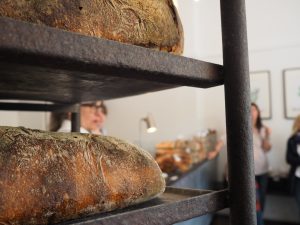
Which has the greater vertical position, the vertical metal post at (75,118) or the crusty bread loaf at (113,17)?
the crusty bread loaf at (113,17)

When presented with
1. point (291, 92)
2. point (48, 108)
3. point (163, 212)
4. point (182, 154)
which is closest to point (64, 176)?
point (163, 212)

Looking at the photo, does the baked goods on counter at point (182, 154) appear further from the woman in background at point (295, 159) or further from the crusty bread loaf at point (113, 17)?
the crusty bread loaf at point (113, 17)

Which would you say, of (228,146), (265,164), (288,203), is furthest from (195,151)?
(228,146)

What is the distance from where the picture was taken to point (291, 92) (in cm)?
485

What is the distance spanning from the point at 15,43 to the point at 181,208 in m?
0.38

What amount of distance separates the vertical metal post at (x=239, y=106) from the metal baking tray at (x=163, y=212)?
4 cm

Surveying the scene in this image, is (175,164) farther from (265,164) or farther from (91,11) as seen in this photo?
(91,11)

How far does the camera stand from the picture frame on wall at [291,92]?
15.8 feet

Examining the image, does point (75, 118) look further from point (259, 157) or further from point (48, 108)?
point (259, 157)

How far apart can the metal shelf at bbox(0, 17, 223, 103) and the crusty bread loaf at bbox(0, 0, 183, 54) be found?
2.5 inches

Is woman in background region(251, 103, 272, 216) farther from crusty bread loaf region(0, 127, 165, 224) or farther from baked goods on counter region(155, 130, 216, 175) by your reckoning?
crusty bread loaf region(0, 127, 165, 224)

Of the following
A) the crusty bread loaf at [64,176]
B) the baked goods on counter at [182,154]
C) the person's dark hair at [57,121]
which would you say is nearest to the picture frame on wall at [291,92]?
the baked goods on counter at [182,154]

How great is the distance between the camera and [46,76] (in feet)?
2.02

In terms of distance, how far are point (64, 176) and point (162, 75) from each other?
0.23 m
